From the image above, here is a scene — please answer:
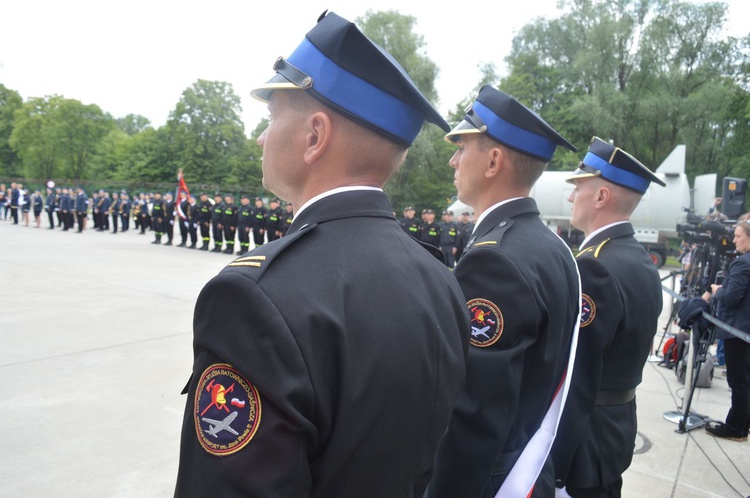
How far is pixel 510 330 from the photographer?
72.8 inches

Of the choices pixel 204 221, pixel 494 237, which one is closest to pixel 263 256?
pixel 494 237

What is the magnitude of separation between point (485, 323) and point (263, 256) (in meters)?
1.04

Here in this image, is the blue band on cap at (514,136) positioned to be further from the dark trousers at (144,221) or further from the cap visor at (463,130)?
the dark trousers at (144,221)

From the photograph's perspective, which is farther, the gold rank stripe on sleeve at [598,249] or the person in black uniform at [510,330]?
the gold rank stripe on sleeve at [598,249]

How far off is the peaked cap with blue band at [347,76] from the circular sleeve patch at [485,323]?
841mm

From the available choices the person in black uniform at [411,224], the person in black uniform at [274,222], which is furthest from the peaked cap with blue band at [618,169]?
the person in black uniform at [274,222]

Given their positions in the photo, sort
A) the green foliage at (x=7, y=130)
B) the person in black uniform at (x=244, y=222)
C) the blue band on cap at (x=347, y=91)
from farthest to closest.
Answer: the green foliage at (x=7, y=130)
the person in black uniform at (x=244, y=222)
the blue band on cap at (x=347, y=91)

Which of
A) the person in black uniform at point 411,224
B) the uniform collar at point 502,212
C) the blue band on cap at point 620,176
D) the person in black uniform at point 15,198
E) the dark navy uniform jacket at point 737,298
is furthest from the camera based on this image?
the person in black uniform at point 15,198

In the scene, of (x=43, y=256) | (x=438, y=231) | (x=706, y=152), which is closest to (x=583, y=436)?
(x=43, y=256)

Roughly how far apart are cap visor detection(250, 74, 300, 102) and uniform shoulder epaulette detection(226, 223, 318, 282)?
0.33 meters

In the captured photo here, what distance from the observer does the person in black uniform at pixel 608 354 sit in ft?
8.25

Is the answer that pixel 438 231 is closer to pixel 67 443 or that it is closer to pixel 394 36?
pixel 67 443

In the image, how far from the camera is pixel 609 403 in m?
2.71

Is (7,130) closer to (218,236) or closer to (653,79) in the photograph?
(218,236)
